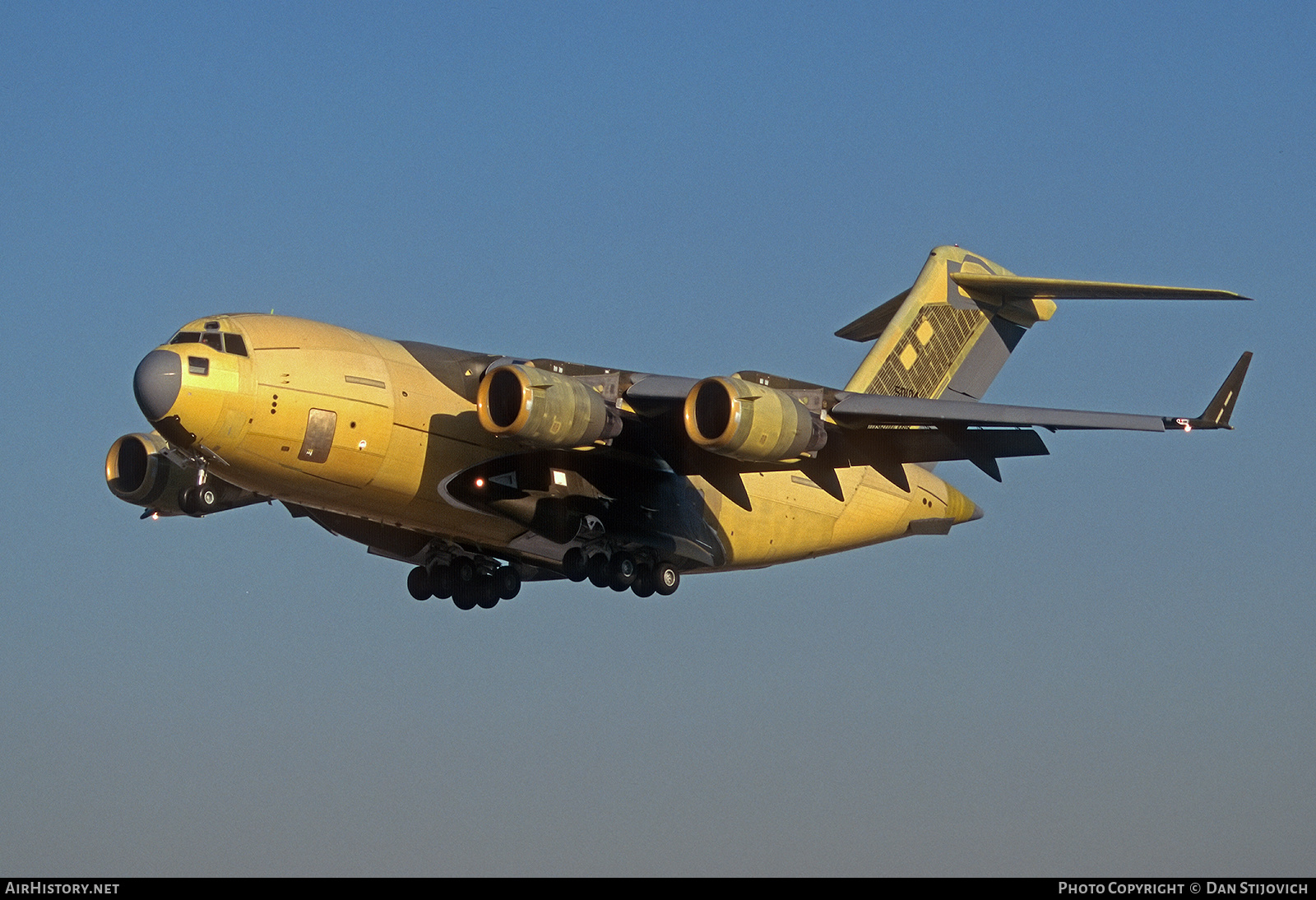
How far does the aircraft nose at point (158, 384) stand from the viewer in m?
16.7

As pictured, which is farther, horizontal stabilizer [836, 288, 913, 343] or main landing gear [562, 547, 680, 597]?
horizontal stabilizer [836, 288, 913, 343]

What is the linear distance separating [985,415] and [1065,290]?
423cm

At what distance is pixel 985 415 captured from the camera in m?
17.6

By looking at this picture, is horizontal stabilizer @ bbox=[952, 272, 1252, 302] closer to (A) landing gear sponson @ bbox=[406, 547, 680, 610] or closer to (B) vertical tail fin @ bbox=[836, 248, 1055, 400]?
(B) vertical tail fin @ bbox=[836, 248, 1055, 400]

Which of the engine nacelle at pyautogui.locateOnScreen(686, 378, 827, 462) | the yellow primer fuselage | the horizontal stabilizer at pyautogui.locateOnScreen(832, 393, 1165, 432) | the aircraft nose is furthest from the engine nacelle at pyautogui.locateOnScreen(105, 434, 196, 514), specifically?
the horizontal stabilizer at pyautogui.locateOnScreen(832, 393, 1165, 432)

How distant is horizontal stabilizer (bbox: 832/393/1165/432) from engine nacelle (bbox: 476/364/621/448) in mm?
2653

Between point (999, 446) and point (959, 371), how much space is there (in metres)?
4.32

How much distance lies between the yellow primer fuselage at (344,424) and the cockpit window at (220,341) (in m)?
0.05

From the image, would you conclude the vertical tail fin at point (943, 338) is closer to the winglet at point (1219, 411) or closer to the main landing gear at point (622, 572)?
the main landing gear at point (622, 572)

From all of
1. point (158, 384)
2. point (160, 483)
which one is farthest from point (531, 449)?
point (160, 483)

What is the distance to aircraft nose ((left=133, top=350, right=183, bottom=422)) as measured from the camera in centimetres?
1669
